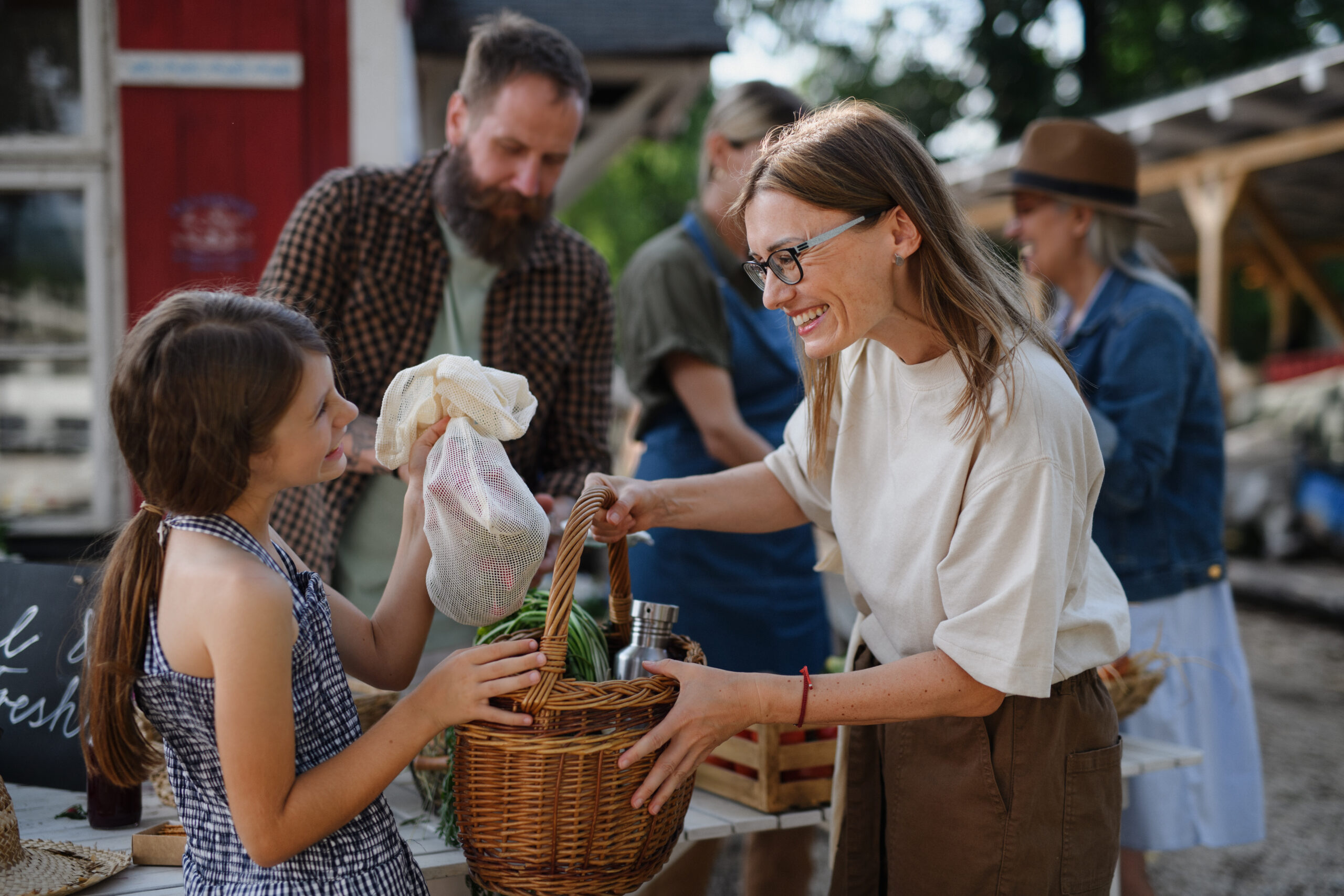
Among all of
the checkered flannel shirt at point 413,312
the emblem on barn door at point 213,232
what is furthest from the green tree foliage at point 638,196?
the checkered flannel shirt at point 413,312

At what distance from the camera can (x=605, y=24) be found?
6.56 meters

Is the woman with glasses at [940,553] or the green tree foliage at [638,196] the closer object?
the woman with glasses at [940,553]

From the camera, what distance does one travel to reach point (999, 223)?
1378cm

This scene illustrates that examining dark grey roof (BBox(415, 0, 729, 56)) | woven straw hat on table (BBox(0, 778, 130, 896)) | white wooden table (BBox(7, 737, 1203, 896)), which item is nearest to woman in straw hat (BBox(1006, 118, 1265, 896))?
white wooden table (BBox(7, 737, 1203, 896))

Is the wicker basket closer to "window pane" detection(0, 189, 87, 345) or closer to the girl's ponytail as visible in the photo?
the girl's ponytail

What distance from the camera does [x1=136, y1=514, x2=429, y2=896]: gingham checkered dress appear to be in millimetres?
1381

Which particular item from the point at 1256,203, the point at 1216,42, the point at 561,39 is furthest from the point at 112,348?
the point at 1216,42

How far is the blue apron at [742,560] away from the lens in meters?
2.75

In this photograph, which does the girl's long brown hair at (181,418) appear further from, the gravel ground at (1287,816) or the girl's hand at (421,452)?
the gravel ground at (1287,816)

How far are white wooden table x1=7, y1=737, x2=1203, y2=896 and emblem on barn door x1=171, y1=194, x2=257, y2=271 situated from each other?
2716 mm

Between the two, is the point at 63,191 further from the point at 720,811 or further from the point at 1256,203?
the point at 1256,203

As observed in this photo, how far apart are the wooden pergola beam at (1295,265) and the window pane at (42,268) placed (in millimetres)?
9978

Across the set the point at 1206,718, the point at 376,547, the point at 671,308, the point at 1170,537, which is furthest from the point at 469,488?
the point at 1206,718

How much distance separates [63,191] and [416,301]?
8.72ft
